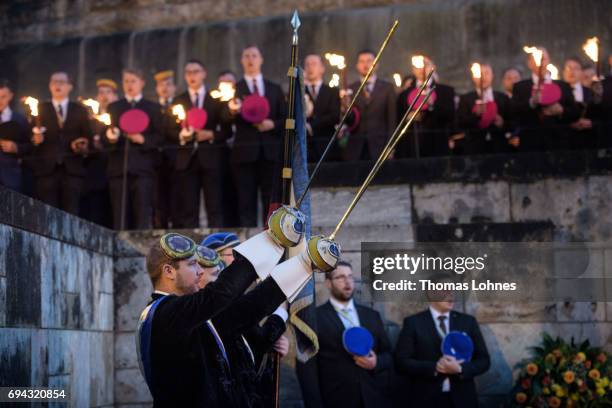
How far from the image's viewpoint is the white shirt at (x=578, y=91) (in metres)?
12.7

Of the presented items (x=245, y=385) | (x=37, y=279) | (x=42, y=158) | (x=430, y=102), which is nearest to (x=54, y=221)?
(x=37, y=279)

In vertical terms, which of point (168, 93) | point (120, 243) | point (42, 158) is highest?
point (168, 93)

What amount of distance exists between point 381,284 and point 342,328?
0.85 meters

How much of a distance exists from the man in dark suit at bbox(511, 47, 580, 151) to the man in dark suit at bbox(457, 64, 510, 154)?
206 millimetres

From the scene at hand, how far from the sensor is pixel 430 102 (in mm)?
12391

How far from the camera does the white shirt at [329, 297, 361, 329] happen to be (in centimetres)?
1052

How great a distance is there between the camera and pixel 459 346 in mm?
10289

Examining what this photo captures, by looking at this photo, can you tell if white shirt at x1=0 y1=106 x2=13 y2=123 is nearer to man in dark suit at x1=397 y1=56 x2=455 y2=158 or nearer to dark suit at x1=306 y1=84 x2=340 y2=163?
dark suit at x1=306 y1=84 x2=340 y2=163

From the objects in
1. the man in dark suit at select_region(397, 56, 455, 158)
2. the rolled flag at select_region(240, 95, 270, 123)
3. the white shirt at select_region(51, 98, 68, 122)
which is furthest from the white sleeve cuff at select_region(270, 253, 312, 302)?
the white shirt at select_region(51, 98, 68, 122)

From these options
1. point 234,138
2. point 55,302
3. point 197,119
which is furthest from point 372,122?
point 55,302

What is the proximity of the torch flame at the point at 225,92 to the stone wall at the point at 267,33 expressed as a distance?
343 centimetres

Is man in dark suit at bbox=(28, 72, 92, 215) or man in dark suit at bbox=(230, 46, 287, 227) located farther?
A: man in dark suit at bbox=(28, 72, 92, 215)

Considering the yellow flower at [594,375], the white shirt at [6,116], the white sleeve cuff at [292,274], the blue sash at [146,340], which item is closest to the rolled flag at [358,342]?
the yellow flower at [594,375]

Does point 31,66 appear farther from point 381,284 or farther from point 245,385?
point 245,385
